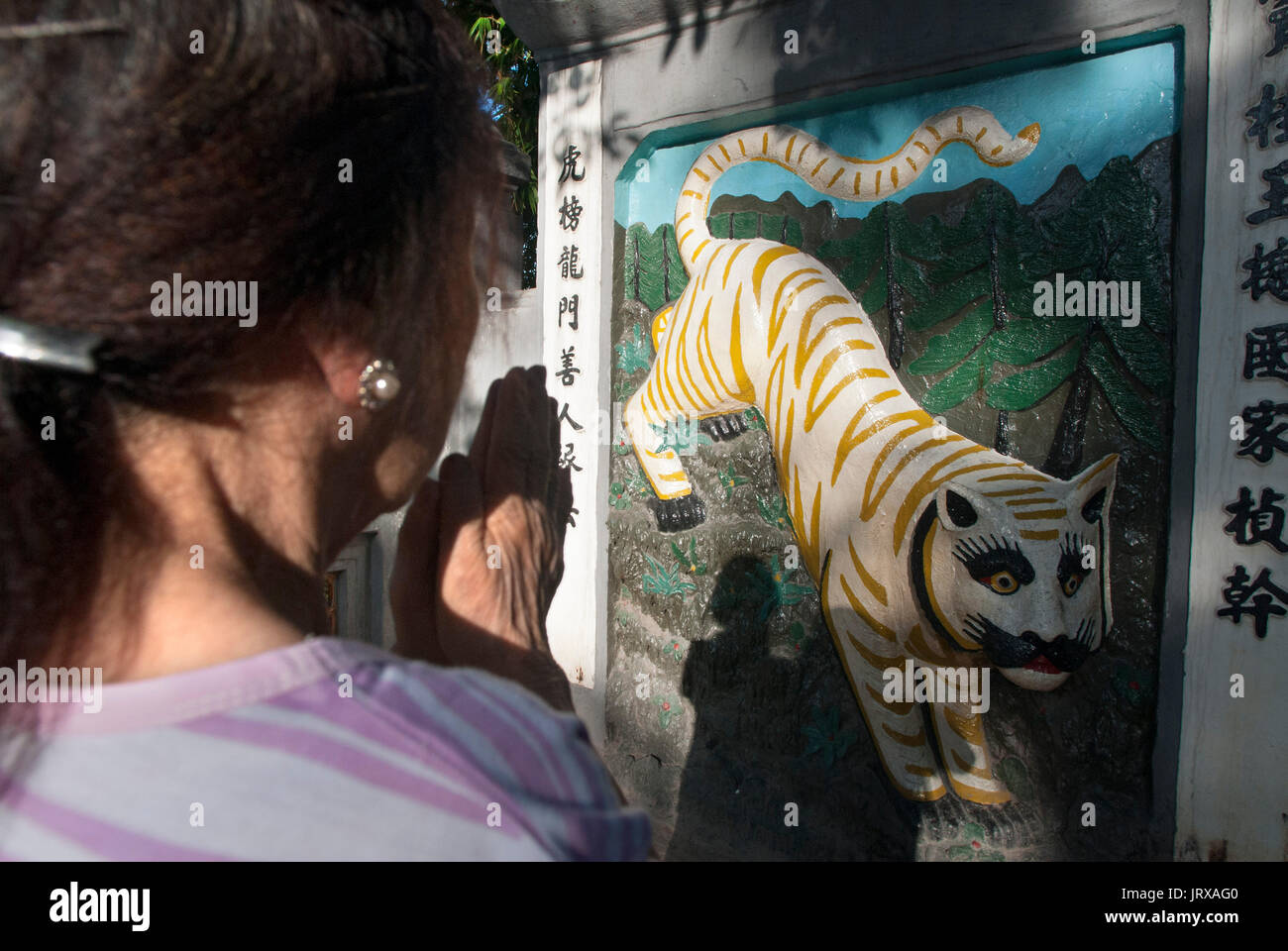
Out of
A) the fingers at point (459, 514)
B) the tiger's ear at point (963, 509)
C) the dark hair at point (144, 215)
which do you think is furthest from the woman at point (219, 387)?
the tiger's ear at point (963, 509)

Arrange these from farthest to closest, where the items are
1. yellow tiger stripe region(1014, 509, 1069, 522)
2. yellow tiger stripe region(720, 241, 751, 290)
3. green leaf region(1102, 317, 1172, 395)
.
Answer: yellow tiger stripe region(720, 241, 751, 290) < yellow tiger stripe region(1014, 509, 1069, 522) < green leaf region(1102, 317, 1172, 395)

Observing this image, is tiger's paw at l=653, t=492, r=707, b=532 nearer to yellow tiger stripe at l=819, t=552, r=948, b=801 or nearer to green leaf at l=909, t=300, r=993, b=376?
yellow tiger stripe at l=819, t=552, r=948, b=801

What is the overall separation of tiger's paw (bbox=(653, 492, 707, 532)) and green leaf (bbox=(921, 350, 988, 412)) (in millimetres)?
891

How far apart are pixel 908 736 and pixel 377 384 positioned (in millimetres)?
2313

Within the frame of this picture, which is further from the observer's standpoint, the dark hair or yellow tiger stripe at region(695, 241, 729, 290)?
→ yellow tiger stripe at region(695, 241, 729, 290)

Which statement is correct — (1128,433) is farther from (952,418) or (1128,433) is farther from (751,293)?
(751,293)

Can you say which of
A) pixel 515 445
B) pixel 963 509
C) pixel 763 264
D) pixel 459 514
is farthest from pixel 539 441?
pixel 763 264

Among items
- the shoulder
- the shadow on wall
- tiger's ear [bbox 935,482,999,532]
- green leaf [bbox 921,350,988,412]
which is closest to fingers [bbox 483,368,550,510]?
the shoulder

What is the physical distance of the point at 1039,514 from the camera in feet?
7.91

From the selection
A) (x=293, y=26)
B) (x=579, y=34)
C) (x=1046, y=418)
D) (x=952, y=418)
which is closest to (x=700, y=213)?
(x=579, y=34)

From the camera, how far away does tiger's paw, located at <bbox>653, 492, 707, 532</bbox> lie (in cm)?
313

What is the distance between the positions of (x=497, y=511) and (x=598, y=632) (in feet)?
7.64

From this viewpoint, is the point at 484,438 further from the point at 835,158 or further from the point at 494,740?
the point at 835,158

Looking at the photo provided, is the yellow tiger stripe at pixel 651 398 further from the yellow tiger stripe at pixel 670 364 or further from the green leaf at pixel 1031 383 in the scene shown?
the green leaf at pixel 1031 383
